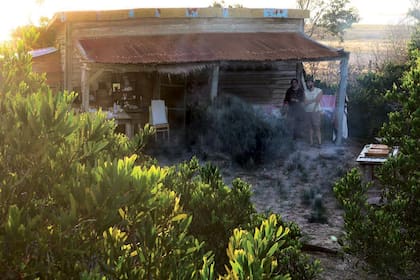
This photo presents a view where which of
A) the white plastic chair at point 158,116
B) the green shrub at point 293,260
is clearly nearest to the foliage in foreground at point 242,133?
the white plastic chair at point 158,116

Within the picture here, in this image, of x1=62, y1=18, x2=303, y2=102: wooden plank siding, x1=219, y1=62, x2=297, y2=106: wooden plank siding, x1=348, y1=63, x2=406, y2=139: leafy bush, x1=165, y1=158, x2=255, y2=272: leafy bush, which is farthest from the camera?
x1=219, y1=62, x2=297, y2=106: wooden plank siding

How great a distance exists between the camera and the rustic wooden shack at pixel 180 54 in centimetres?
1334

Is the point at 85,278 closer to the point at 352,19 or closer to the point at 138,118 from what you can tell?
the point at 138,118

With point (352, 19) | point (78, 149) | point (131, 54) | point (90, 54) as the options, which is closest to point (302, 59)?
point (131, 54)

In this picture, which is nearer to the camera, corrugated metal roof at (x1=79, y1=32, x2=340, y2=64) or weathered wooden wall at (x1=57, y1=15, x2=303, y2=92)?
corrugated metal roof at (x1=79, y1=32, x2=340, y2=64)

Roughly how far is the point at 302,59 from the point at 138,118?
4.80 m

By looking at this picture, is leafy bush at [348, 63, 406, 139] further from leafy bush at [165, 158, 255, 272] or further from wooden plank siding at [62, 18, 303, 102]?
leafy bush at [165, 158, 255, 272]

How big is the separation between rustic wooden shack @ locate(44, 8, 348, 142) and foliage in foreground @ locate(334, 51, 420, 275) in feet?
26.1

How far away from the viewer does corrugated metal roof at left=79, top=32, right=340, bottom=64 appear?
13.2 metres

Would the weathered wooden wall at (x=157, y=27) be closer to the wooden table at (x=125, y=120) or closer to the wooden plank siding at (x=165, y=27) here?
the wooden plank siding at (x=165, y=27)

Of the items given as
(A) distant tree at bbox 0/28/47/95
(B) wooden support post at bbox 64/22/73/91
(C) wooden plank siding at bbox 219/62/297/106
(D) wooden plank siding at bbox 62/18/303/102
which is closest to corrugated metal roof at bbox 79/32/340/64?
(D) wooden plank siding at bbox 62/18/303/102

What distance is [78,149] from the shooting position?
2.46 metres

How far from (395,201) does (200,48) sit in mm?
9427

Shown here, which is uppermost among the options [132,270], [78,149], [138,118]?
[78,149]
